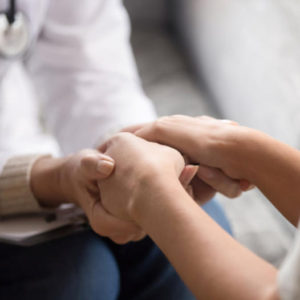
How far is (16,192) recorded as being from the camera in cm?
64

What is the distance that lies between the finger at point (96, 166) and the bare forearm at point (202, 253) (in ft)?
0.33

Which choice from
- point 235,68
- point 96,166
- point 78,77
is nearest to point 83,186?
point 96,166

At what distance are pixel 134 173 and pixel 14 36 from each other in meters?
0.34

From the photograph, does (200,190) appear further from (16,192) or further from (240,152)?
(16,192)

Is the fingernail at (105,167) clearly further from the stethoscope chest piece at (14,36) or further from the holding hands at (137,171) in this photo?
the stethoscope chest piece at (14,36)

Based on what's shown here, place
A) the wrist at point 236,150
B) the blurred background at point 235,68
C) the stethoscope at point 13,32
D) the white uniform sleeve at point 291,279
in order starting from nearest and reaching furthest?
the white uniform sleeve at point 291,279 < the wrist at point 236,150 < the stethoscope at point 13,32 < the blurred background at point 235,68

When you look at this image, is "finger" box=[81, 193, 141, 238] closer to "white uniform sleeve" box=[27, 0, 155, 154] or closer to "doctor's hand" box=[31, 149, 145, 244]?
"doctor's hand" box=[31, 149, 145, 244]

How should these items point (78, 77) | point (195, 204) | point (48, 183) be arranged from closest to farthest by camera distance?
1. point (195, 204)
2. point (48, 183)
3. point (78, 77)

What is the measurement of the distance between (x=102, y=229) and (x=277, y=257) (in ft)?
1.22

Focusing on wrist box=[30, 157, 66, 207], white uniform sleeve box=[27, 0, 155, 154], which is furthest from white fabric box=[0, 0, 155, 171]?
wrist box=[30, 157, 66, 207]

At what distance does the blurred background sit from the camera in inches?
33.2

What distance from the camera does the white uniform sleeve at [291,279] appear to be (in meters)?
0.33

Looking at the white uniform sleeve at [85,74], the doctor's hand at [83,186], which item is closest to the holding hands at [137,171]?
the doctor's hand at [83,186]

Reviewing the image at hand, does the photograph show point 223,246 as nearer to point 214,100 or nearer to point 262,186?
point 262,186
